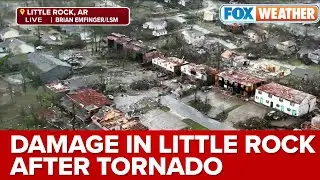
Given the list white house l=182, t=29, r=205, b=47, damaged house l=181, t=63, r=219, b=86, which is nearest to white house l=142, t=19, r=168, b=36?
white house l=182, t=29, r=205, b=47

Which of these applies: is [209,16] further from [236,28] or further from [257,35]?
[257,35]

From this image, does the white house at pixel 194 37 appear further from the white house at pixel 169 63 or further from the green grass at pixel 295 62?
the green grass at pixel 295 62

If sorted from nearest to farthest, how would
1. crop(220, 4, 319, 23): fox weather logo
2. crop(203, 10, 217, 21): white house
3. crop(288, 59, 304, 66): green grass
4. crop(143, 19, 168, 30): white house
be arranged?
1. crop(220, 4, 319, 23): fox weather logo
2. crop(288, 59, 304, 66): green grass
3. crop(143, 19, 168, 30): white house
4. crop(203, 10, 217, 21): white house

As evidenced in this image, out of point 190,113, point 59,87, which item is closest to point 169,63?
point 190,113

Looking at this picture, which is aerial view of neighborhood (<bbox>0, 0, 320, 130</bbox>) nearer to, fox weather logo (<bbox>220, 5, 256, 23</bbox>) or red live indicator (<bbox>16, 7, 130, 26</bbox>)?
red live indicator (<bbox>16, 7, 130, 26</bbox>)

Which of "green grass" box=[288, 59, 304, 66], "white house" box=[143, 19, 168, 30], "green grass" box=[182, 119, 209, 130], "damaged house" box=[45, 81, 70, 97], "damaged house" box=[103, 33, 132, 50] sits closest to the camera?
"green grass" box=[182, 119, 209, 130]

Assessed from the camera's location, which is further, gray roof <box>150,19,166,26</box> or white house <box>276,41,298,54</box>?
gray roof <box>150,19,166,26</box>

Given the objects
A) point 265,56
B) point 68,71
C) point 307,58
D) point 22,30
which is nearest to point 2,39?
point 22,30

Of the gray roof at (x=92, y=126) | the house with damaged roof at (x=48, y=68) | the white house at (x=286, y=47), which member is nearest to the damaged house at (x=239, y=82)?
the white house at (x=286, y=47)
